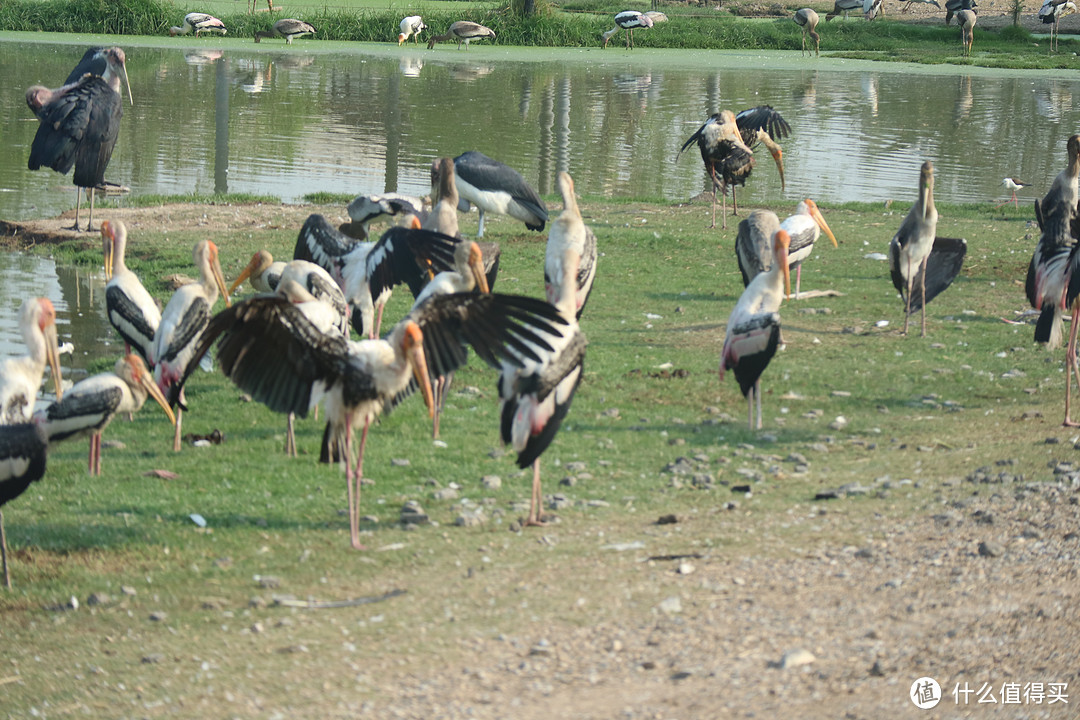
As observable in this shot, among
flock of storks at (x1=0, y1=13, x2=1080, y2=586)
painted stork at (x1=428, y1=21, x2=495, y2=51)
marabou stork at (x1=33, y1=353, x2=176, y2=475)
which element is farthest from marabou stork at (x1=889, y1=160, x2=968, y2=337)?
painted stork at (x1=428, y1=21, x2=495, y2=51)

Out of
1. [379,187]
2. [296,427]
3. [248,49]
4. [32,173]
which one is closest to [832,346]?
[296,427]

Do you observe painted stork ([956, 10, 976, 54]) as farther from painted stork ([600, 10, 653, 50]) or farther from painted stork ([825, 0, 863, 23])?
painted stork ([600, 10, 653, 50])

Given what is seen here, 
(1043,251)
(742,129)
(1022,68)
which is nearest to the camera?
(1043,251)

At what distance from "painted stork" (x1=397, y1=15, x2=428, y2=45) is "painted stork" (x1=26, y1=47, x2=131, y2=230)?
2037 cm

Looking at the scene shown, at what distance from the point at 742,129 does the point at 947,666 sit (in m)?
12.5

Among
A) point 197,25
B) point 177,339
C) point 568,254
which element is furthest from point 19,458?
point 197,25

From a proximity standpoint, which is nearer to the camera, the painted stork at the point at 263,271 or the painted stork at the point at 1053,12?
the painted stork at the point at 263,271

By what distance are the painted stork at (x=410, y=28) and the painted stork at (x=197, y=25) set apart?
4848 mm

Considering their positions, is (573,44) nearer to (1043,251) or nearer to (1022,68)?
(1022,68)

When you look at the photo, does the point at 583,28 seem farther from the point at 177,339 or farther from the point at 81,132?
the point at 177,339

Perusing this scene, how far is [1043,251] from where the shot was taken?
27.8ft

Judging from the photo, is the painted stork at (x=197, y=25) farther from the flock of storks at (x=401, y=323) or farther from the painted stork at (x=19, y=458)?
the painted stork at (x=19, y=458)

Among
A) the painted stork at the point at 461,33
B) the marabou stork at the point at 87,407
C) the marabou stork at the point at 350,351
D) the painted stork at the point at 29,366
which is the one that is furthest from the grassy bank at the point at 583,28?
the marabou stork at the point at 350,351

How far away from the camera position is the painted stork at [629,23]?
34656 millimetres
